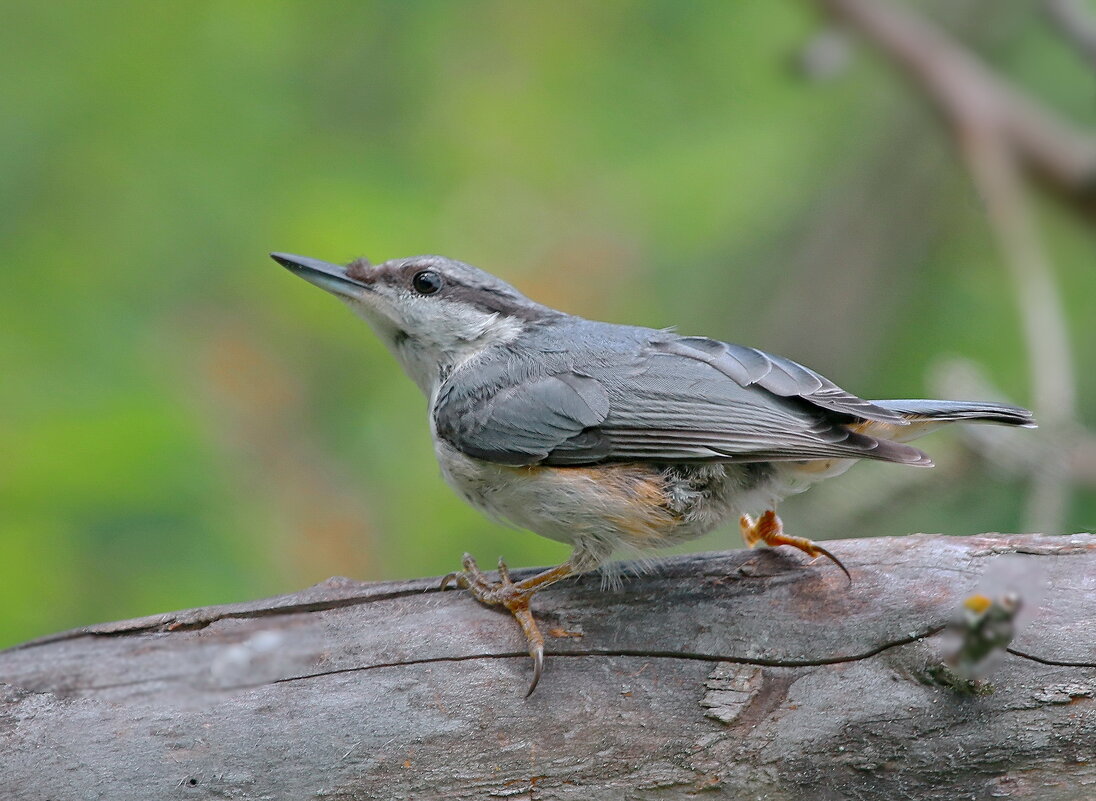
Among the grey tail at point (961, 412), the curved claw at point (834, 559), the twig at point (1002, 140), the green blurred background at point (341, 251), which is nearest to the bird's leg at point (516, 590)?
the curved claw at point (834, 559)

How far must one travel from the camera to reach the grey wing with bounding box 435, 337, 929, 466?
309 cm

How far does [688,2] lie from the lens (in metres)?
6.09

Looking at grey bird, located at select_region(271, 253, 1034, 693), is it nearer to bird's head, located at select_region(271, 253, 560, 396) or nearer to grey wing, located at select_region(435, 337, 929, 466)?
grey wing, located at select_region(435, 337, 929, 466)

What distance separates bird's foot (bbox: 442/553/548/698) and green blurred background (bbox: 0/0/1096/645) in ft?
5.86

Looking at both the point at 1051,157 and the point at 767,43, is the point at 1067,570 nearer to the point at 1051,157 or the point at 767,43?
the point at 1051,157

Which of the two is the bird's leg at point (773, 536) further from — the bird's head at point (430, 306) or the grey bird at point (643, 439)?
the bird's head at point (430, 306)

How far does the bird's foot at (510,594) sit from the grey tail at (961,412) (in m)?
1.18

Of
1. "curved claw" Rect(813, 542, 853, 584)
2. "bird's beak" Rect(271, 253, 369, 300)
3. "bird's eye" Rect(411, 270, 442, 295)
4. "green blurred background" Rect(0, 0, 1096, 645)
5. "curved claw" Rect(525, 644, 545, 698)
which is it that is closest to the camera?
"curved claw" Rect(525, 644, 545, 698)

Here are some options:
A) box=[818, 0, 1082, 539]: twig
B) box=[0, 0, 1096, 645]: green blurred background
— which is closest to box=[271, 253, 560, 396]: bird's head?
box=[0, 0, 1096, 645]: green blurred background

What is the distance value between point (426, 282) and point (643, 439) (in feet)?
3.87

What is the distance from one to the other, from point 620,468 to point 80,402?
8.38 ft

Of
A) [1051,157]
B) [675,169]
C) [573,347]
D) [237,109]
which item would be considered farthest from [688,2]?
[573,347]

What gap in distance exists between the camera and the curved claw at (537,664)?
293 centimetres

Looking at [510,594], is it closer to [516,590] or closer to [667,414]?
[516,590]
